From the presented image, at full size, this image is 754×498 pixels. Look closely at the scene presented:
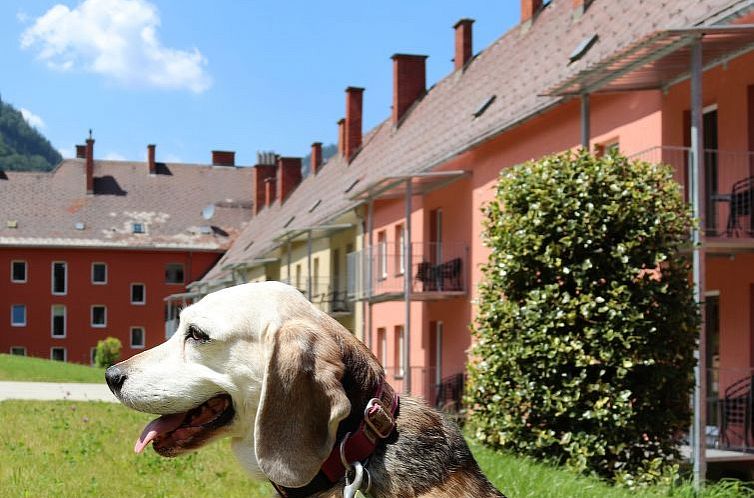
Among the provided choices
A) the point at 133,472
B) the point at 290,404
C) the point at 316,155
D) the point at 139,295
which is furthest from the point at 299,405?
the point at 139,295

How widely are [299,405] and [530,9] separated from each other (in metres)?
27.4

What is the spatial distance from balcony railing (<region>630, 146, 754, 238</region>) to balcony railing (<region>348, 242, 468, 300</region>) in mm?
10194

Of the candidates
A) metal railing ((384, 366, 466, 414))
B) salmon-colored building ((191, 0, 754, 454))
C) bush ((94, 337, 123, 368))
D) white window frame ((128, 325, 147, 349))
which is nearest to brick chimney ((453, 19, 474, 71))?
salmon-colored building ((191, 0, 754, 454))

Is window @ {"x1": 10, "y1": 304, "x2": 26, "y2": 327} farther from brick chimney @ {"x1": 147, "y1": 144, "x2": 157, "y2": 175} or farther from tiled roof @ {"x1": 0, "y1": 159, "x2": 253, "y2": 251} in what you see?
brick chimney @ {"x1": 147, "y1": 144, "x2": 157, "y2": 175}

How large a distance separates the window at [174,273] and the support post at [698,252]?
56.2 m

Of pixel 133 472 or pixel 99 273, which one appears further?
pixel 99 273

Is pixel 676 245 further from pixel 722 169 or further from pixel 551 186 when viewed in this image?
pixel 722 169

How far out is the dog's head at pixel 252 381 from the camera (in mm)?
3443

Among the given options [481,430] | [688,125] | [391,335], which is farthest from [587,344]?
[391,335]

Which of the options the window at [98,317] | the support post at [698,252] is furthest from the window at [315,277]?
the window at [98,317]

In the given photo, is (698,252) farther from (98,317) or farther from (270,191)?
(98,317)

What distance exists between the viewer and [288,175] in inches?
2355

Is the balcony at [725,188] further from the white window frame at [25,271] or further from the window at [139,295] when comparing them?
the white window frame at [25,271]

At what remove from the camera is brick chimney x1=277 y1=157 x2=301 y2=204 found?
59562mm
